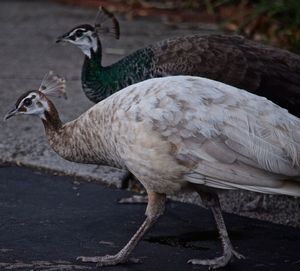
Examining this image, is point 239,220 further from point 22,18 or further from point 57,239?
point 22,18

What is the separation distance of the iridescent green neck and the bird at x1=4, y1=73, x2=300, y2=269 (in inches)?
39.3

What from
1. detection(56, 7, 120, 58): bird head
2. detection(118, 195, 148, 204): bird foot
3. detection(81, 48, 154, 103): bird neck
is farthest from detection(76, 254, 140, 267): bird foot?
detection(56, 7, 120, 58): bird head

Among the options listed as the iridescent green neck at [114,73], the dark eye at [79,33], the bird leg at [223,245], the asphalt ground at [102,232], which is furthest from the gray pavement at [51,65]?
the bird leg at [223,245]

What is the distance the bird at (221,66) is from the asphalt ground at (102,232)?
0.62 m

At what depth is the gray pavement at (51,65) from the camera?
5.88 metres

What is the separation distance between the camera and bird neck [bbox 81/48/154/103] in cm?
557

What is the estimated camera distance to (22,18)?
10.6 meters

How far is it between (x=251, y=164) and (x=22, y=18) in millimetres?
6751

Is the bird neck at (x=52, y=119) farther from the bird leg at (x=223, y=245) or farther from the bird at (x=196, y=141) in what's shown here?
the bird leg at (x=223, y=245)

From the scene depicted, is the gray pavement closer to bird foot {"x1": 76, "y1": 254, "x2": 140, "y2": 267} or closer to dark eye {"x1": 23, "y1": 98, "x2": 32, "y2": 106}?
dark eye {"x1": 23, "y1": 98, "x2": 32, "y2": 106}

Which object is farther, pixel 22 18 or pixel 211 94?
pixel 22 18

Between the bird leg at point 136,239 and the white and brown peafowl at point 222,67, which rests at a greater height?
the white and brown peafowl at point 222,67

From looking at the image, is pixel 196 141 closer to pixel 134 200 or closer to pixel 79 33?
pixel 134 200

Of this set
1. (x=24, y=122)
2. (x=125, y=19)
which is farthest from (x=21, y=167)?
(x=125, y=19)
